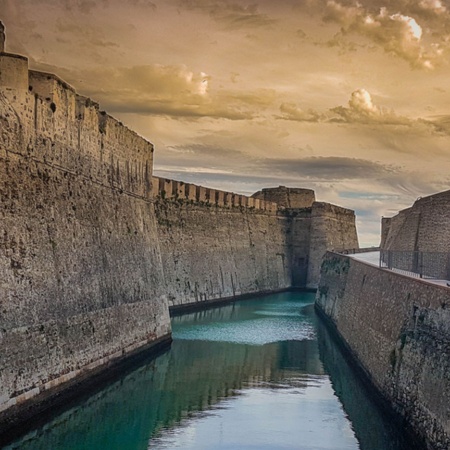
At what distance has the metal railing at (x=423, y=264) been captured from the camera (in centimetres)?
1302

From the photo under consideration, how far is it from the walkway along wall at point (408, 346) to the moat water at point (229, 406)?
1.95 feet

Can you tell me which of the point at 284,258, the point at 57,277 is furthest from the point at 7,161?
the point at 284,258

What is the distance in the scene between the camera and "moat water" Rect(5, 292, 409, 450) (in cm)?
1002

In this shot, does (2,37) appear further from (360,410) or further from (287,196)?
(287,196)

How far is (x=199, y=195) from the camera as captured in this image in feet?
96.9

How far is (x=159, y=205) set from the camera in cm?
2589

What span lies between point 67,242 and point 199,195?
17.1m

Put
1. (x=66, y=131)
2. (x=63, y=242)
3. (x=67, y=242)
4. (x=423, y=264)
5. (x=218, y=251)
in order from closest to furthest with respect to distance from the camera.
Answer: (x=63, y=242)
(x=67, y=242)
(x=66, y=131)
(x=423, y=264)
(x=218, y=251)

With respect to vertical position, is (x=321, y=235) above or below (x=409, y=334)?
above

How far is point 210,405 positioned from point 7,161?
5.88 metres

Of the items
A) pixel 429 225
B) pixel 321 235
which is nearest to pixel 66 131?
pixel 429 225

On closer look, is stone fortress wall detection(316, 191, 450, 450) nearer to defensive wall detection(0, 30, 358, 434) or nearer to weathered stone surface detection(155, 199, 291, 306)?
defensive wall detection(0, 30, 358, 434)

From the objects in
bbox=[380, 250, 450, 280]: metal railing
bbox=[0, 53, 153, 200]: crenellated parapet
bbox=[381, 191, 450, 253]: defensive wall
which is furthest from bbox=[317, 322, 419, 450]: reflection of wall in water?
bbox=[0, 53, 153, 200]: crenellated parapet

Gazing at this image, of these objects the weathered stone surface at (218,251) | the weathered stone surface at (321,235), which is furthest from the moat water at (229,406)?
the weathered stone surface at (321,235)
